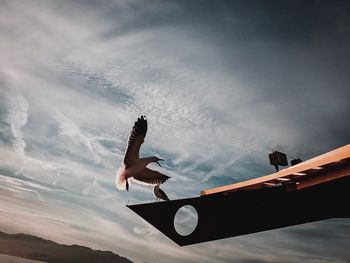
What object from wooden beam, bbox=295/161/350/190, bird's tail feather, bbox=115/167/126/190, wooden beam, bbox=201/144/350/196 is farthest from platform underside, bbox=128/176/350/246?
bird's tail feather, bbox=115/167/126/190

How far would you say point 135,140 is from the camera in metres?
7.05

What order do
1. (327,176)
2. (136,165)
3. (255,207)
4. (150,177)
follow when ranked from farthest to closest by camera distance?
(150,177)
(136,165)
(255,207)
(327,176)

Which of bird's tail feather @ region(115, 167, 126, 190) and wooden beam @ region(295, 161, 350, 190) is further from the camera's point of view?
bird's tail feather @ region(115, 167, 126, 190)

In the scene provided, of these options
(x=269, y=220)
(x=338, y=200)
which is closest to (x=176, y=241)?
(x=269, y=220)

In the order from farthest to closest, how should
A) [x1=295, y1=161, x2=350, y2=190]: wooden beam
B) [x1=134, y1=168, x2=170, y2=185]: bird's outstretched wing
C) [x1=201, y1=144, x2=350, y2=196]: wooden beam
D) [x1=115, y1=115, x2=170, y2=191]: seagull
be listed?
[x1=134, y1=168, x2=170, y2=185]: bird's outstretched wing → [x1=115, y1=115, x2=170, y2=191]: seagull → [x1=295, y1=161, x2=350, y2=190]: wooden beam → [x1=201, y1=144, x2=350, y2=196]: wooden beam

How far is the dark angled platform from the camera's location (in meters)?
2.97

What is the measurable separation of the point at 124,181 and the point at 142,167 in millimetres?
590

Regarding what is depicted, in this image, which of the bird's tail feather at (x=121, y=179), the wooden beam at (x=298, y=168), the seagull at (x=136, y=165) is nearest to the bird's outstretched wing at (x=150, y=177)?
the seagull at (x=136, y=165)

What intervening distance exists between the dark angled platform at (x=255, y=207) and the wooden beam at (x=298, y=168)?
13mm

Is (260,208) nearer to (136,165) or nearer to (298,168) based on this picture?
(298,168)

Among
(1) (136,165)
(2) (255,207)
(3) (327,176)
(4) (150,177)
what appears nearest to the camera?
(3) (327,176)

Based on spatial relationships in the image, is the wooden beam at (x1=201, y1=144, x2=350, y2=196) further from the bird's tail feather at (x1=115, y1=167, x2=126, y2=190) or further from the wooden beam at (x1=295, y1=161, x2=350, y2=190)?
the bird's tail feather at (x1=115, y1=167, x2=126, y2=190)

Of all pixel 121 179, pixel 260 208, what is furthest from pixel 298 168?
pixel 121 179

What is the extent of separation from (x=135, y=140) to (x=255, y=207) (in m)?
4.33
